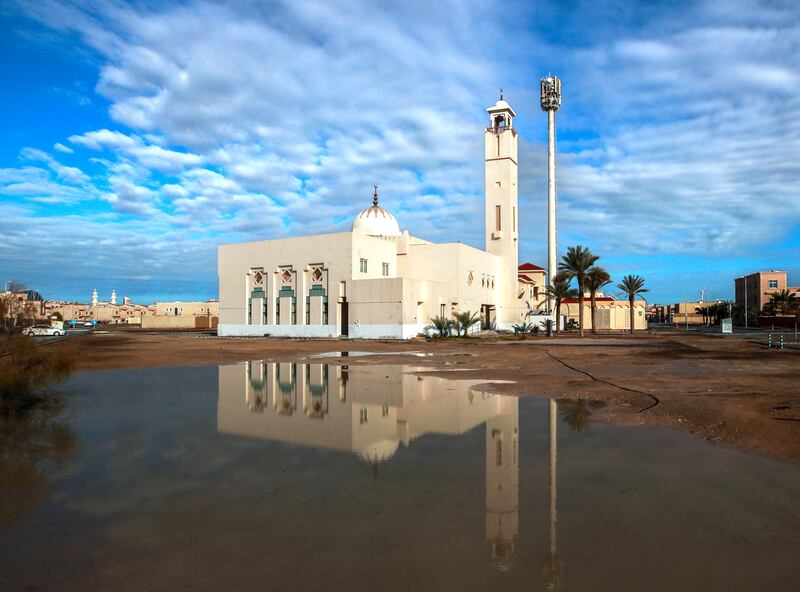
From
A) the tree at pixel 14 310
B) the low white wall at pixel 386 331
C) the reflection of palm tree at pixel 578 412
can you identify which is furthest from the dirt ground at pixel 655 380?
the low white wall at pixel 386 331

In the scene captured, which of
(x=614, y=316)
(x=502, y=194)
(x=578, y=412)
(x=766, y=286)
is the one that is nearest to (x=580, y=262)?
(x=502, y=194)

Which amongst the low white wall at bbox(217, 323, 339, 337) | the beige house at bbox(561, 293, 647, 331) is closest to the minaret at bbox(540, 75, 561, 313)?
the beige house at bbox(561, 293, 647, 331)

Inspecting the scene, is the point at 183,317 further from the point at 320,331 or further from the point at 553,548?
the point at 553,548

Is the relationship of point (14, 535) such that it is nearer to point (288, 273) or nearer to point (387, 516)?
point (387, 516)

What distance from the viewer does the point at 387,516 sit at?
5355 millimetres

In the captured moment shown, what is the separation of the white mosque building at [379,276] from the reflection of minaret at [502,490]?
34.3 m

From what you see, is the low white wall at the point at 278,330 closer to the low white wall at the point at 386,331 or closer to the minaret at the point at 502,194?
the low white wall at the point at 386,331

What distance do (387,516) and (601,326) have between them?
2870 inches

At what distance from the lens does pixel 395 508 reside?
18.3 feet

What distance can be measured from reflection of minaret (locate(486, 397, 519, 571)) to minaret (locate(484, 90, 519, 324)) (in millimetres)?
48417

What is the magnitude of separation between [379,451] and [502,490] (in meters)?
2.39

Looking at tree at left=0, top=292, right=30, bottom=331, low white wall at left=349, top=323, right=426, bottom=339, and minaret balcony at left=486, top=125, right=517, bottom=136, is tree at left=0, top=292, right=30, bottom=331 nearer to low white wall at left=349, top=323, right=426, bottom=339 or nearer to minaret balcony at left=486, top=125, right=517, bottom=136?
low white wall at left=349, top=323, right=426, bottom=339

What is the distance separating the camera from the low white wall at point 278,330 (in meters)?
48.3

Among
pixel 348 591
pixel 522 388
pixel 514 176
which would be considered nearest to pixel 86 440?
pixel 348 591
